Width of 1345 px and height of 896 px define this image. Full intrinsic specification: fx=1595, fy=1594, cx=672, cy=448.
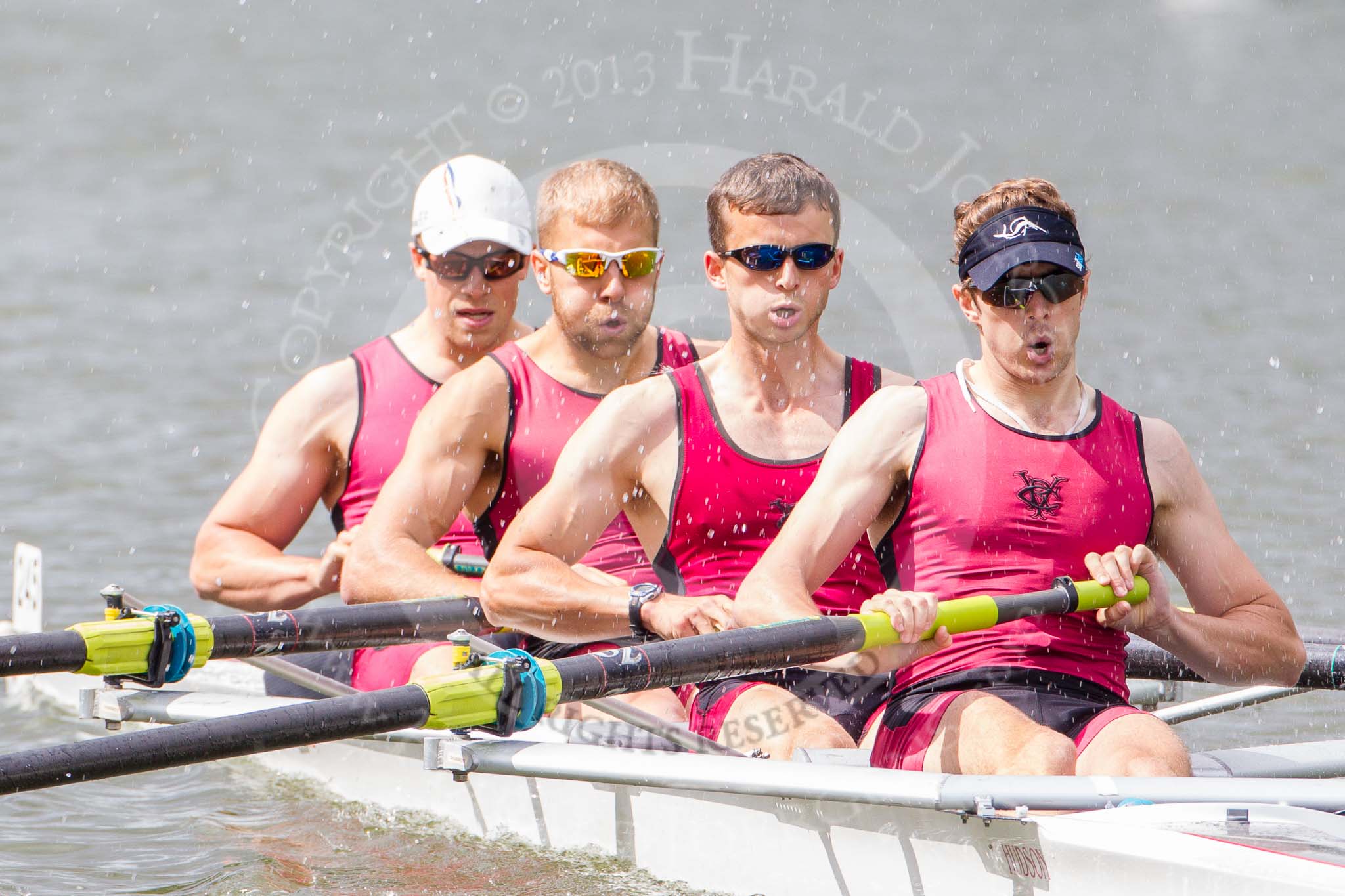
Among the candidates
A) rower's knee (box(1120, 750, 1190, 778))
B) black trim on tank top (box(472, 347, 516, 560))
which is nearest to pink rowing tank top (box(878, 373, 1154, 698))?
rower's knee (box(1120, 750, 1190, 778))

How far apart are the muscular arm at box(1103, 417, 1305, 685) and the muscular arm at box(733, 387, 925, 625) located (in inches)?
21.7

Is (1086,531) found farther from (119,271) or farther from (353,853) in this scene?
(119,271)

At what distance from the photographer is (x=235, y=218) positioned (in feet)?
54.2

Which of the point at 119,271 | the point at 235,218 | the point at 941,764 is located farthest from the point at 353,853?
the point at 235,218

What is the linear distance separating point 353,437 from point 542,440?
840mm

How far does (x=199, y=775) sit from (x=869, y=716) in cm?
279

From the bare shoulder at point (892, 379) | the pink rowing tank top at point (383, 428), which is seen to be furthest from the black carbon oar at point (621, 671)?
the pink rowing tank top at point (383, 428)

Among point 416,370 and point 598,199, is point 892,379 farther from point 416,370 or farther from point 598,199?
point 416,370

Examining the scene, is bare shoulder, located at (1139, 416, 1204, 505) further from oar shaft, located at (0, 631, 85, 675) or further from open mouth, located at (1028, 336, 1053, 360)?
oar shaft, located at (0, 631, 85, 675)

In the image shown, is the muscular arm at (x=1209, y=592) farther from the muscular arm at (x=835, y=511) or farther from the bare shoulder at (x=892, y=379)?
the bare shoulder at (x=892, y=379)

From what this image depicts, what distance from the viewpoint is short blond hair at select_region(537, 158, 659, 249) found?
14.3ft

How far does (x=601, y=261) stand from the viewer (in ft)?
14.2

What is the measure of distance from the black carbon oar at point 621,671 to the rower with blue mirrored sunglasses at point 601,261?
1.39m

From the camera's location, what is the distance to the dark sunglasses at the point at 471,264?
490 centimetres
